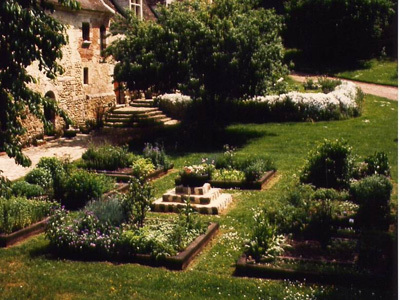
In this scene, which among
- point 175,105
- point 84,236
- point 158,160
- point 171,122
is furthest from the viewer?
point 175,105

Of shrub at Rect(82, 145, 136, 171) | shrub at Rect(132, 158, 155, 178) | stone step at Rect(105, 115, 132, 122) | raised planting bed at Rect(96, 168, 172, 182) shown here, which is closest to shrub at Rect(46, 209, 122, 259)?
shrub at Rect(132, 158, 155, 178)

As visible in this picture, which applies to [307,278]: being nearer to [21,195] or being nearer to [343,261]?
[343,261]

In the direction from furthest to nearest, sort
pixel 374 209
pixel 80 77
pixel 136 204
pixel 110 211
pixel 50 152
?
pixel 80 77 < pixel 50 152 < pixel 374 209 < pixel 136 204 < pixel 110 211

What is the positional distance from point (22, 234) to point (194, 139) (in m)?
12.6

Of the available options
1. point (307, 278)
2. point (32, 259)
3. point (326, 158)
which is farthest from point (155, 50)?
point (307, 278)

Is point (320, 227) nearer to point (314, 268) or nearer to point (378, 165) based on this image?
point (314, 268)

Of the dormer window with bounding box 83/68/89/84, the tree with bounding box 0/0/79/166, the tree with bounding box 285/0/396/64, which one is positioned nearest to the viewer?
the tree with bounding box 0/0/79/166

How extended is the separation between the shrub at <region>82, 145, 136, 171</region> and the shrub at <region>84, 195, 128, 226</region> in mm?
6080

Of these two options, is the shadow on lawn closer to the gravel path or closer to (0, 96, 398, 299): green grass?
the gravel path

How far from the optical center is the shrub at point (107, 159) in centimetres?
1723

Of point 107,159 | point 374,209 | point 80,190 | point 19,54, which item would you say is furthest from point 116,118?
point 19,54

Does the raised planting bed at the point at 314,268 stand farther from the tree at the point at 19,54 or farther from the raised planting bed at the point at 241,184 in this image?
the raised planting bed at the point at 241,184

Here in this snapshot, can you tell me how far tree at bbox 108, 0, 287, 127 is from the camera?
834 inches

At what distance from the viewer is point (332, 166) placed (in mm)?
14297
